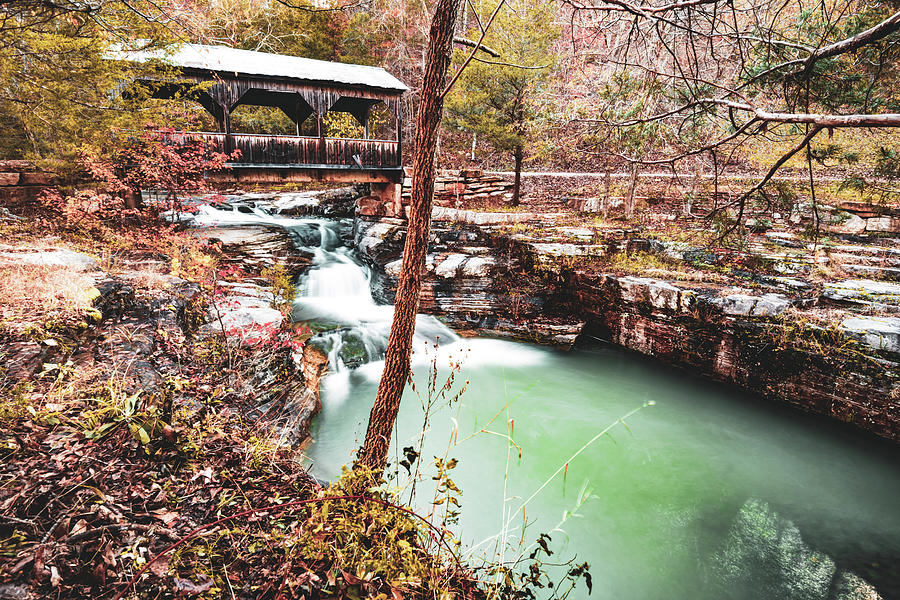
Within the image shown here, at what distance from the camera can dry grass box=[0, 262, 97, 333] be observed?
389cm

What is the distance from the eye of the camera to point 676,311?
24.9 feet

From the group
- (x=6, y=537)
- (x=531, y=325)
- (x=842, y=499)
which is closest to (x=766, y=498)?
(x=842, y=499)

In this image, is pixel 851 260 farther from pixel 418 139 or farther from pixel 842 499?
pixel 418 139

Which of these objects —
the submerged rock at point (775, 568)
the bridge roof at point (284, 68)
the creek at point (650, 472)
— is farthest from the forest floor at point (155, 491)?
the bridge roof at point (284, 68)

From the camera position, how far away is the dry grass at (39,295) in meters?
3.89

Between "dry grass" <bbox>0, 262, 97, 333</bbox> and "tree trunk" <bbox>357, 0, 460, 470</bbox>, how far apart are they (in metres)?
3.68

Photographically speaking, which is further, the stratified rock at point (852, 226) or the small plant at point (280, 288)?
the stratified rock at point (852, 226)

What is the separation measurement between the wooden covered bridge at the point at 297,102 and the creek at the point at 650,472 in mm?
6079

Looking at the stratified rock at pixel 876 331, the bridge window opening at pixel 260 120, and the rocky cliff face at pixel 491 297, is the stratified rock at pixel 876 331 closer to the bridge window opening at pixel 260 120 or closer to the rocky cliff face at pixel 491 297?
the rocky cliff face at pixel 491 297

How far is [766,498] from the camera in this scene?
5184 millimetres

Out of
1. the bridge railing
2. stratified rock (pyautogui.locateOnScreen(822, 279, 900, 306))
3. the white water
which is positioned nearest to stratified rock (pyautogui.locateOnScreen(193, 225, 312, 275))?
the white water

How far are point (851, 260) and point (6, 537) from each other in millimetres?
12695

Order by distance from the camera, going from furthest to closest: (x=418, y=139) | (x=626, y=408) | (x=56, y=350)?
(x=626, y=408) < (x=56, y=350) < (x=418, y=139)

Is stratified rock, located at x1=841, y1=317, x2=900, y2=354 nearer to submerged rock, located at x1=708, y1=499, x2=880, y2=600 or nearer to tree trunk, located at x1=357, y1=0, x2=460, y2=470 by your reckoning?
submerged rock, located at x1=708, y1=499, x2=880, y2=600
